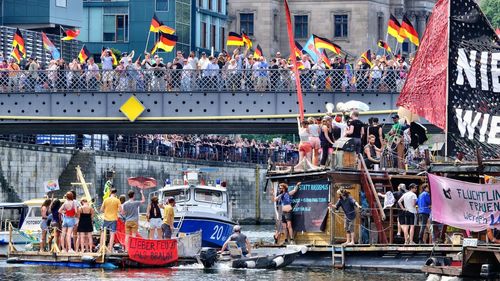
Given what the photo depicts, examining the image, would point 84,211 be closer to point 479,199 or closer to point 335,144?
point 335,144

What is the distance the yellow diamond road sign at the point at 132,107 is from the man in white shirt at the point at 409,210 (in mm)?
20218

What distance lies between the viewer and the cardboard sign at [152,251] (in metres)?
52.7

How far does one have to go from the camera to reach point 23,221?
209 ft

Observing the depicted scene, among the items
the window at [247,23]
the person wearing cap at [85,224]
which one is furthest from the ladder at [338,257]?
the window at [247,23]

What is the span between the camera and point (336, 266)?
5262 centimetres

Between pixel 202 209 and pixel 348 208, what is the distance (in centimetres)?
915

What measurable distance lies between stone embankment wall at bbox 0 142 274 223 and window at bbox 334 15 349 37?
5851 cm

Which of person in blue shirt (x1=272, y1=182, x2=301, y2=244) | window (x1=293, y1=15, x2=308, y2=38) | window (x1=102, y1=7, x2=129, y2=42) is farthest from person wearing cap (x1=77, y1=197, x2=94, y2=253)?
window (x1=293, y1=15, x2=308, y2=38)

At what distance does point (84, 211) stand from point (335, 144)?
6.92 metres

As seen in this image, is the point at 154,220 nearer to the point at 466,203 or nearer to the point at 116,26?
the point at 466,203

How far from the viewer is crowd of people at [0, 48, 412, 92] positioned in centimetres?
7019

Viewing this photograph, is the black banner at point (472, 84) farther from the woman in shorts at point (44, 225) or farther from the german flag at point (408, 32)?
the german flag at point (408, 32)

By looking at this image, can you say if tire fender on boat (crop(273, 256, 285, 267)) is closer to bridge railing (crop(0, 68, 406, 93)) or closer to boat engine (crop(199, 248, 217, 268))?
boat engine (crop(199, 248, 217, 268))

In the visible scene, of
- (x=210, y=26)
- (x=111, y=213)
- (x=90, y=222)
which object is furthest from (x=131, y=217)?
(x=210, y=26)
